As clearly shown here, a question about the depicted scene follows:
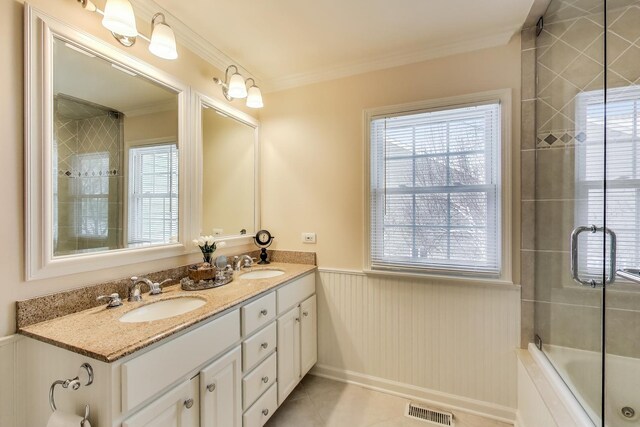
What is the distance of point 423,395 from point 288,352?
3.36ft

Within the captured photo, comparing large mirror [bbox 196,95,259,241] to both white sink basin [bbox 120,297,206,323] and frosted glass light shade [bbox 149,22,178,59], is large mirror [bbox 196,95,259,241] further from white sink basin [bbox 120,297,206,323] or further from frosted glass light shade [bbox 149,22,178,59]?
white sink basin [bbox 120,297,206,323]

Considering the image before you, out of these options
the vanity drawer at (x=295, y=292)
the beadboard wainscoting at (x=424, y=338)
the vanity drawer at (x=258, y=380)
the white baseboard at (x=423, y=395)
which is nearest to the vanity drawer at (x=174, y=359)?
the vanity drawer at (x=258, y=380)

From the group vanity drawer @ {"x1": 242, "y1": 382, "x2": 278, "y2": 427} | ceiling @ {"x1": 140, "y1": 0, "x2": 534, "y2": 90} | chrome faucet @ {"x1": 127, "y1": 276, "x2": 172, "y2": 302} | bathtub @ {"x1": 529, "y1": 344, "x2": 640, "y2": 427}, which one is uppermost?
ceiling @ {"x1": 140, "y1": 0, "x2": 534, "y2": 90}

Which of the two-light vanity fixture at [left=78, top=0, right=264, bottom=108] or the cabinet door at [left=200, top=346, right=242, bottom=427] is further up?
the two-light vanity fixture at [left=78, top=0, right=264, bottom=108]

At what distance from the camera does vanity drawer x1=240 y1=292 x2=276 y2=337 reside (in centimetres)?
148

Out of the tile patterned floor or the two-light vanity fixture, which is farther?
the tile patterned floor

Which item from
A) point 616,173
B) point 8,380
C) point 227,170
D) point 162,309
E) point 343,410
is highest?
point 227,170

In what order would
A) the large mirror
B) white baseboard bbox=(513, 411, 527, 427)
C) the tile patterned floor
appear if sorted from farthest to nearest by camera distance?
1. the large mirror
2. the tile patterned floor
3. white baseboard bbox=(513, 411, 527, 427)

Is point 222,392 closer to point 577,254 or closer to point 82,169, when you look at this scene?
point 82,169

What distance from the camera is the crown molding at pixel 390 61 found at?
183cm

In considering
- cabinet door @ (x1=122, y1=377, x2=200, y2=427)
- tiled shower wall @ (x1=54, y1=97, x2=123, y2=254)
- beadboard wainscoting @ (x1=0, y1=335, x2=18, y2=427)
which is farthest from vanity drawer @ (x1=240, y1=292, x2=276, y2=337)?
beadboard wainscoting @ (x1=0, y1=335, x2=18, y2=427)

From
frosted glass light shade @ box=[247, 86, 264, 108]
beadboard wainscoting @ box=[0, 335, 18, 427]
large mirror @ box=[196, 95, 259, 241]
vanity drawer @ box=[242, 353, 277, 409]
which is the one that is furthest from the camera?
frosted glass light shade @ box=[247, 86, 264, 108]

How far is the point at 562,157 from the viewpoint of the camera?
5.35 feet

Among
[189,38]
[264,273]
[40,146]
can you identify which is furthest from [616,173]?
[40,146]
